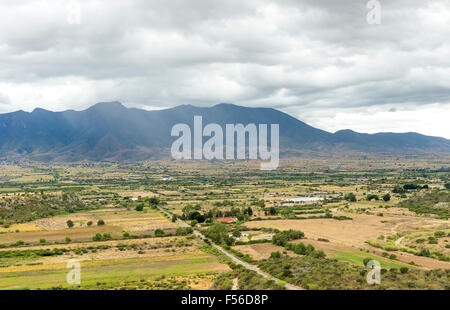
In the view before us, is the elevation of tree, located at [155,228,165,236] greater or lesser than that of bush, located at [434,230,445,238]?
lesser

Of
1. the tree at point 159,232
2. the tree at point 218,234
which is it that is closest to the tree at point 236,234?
the tree at point 218,234

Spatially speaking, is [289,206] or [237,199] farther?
[237,199]

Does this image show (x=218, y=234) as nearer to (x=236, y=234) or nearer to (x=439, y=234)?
(x=236, y=234)

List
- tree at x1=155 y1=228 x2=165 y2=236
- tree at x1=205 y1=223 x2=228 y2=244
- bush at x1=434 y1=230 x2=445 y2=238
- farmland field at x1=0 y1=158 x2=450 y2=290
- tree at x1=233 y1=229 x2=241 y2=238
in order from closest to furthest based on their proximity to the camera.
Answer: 1. farmland field at x1=0 y1=158 x2=450 y2=290
2. tree at x1=205 y1=223 x2=228 y2=244
3. bush at x1=434 y1=230 x2=445 y2=238
4. tree at x1=233 y1=229 x2=241 y2=238
5. tree at x1=155 y1=228 x2=165 y2=236

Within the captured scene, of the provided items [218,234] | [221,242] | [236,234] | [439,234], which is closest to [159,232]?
[218,234]

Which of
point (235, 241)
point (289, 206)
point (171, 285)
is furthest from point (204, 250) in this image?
point (289, 206)

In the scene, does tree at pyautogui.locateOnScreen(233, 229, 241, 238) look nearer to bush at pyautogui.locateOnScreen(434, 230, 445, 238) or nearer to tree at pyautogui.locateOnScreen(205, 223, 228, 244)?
tree at pyautogui.locateOnScreen(205, 223, 228, 244)

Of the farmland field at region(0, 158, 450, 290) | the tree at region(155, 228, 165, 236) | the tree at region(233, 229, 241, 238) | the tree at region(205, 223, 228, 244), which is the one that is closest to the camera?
the farmland field at region(0, 158, 450, 290)

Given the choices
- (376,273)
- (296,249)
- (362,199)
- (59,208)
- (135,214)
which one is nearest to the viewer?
(376,273)

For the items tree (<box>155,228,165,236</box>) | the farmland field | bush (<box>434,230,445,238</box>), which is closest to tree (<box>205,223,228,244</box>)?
the farmland field

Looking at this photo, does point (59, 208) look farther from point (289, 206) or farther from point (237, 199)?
point (289, 206)

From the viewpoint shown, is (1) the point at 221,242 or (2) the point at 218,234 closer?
(1) the point at 221,242
